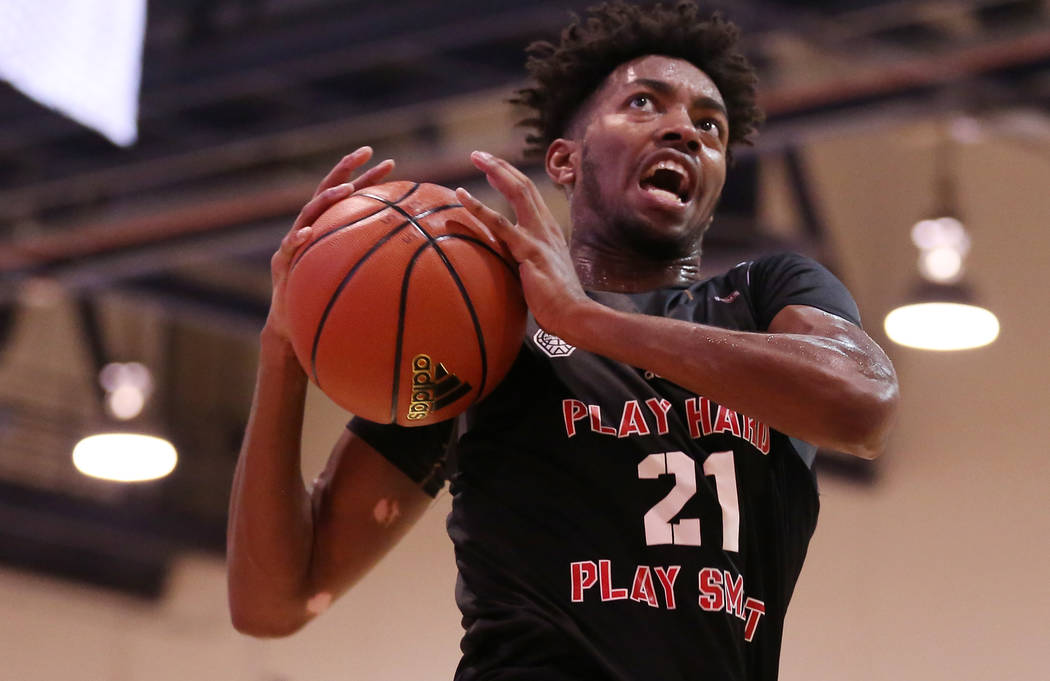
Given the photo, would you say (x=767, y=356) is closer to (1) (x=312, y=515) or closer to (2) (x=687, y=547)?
(2) (x=687, y=547)

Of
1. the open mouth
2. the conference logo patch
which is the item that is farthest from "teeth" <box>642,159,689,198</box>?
the conference logo patch

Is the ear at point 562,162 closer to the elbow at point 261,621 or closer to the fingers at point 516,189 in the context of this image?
the fingers at point 516,189

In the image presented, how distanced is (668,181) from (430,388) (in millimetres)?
687

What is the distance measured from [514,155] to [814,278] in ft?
15.0

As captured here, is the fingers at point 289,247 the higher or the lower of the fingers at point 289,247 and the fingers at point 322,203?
the lower

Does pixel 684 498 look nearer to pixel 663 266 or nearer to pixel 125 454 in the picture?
pixel 663 266

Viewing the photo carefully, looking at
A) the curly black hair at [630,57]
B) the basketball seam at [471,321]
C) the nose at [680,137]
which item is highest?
the curly black hair at [630,57]

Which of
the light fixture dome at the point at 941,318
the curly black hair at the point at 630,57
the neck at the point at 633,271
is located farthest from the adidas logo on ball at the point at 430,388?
the light fixture dome at the point at 941,318

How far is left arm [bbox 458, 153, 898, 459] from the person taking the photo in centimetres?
213

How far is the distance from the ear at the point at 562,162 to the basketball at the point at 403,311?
0.60 metres

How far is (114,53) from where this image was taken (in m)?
5.31

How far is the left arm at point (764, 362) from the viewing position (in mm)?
2133

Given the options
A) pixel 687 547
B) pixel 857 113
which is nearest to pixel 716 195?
pixel 687 547

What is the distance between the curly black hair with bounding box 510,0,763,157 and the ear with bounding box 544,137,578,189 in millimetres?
63
